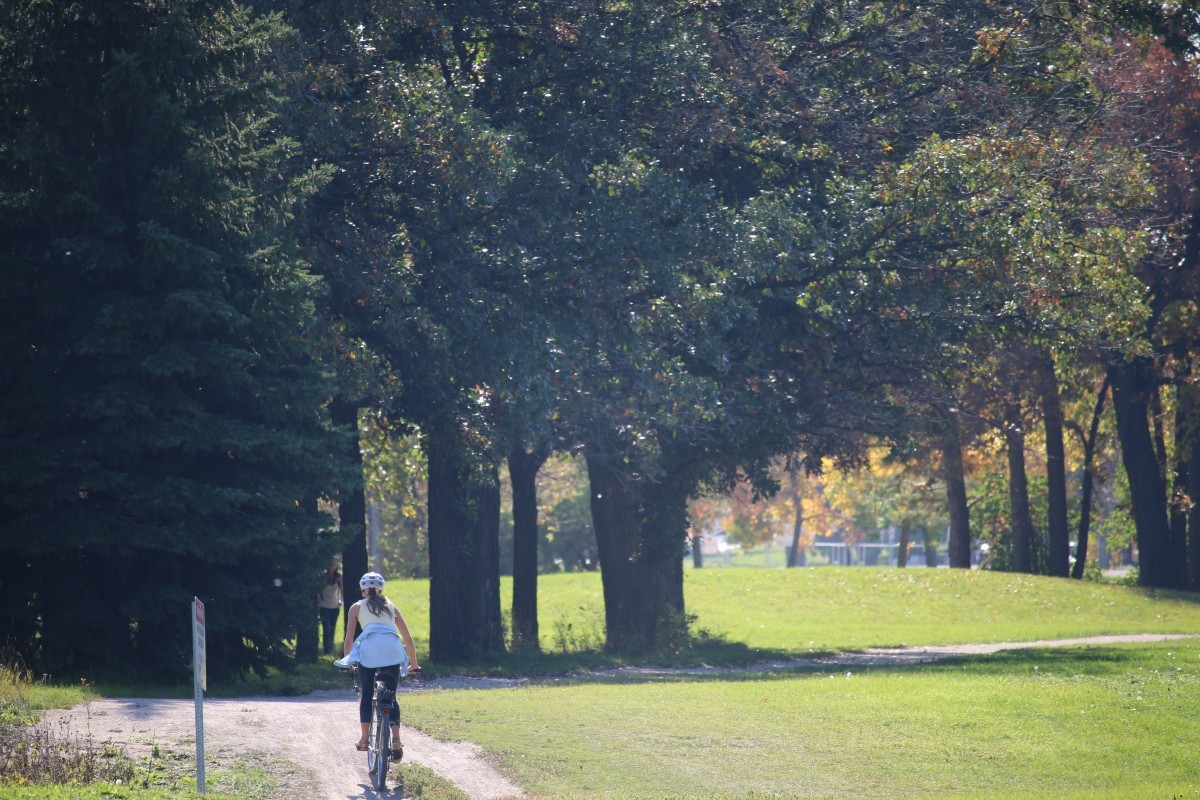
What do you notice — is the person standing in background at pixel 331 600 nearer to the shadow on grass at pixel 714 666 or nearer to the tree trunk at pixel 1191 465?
the shadow on grass at pixel 714 666

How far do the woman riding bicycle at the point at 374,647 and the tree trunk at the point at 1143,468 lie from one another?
2826 cm

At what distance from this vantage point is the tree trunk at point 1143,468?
3672 centimetres

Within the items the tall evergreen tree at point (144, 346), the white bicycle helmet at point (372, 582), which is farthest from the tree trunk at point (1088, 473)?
the white bicycle helmet at point (372, 582)

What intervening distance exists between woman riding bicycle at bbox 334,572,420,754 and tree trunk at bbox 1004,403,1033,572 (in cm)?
2928

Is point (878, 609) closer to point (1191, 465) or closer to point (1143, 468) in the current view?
point (1143, 468)

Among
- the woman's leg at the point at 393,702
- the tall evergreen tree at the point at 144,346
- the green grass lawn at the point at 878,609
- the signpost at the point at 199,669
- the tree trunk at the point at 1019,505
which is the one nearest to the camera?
the signpost at the point at 199,669

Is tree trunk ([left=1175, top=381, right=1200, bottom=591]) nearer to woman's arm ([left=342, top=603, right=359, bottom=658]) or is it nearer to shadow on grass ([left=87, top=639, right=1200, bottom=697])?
shadow on grass ([left=87, top=639, right=1200, bottom=697])

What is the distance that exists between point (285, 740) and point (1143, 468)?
29.5 m

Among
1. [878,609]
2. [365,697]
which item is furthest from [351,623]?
[878,609]

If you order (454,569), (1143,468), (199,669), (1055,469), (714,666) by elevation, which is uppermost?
(1055,469)

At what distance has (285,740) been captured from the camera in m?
13.5

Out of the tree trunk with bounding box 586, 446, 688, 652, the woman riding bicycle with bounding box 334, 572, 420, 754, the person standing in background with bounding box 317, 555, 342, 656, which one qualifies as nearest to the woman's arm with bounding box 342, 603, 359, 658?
the woman riding bicycle with bounding box 334, 572, 420, 754

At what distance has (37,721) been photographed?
43.8 ft

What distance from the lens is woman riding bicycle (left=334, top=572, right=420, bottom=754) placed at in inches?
478
